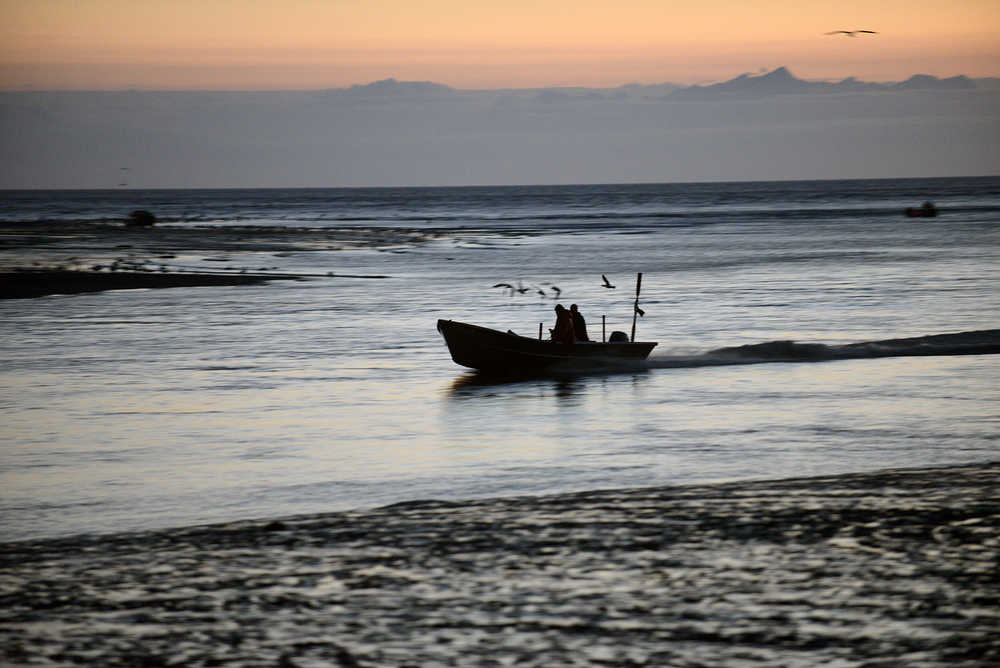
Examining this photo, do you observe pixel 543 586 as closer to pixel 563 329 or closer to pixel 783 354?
pixel 563 329

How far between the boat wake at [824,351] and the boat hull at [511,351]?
204cm

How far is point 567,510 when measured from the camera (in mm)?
12914

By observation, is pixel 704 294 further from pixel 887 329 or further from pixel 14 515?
pixel 14 515

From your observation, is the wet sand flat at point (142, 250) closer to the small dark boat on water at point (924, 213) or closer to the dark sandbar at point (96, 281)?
the dark sandbar at point (96, 281)

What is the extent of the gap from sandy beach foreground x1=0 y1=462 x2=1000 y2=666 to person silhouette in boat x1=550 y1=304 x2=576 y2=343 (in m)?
12.0

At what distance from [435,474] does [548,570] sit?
16.8 feet

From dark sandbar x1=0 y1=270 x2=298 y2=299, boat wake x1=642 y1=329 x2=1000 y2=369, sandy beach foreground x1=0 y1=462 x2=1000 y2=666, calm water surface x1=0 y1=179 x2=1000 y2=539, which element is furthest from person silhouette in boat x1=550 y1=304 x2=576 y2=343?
dark sandbar x1=0 y1=270 x2=298 y2=299

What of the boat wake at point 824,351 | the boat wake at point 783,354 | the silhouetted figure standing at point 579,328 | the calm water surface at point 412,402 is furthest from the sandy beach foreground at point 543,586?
the boat wake at point 824,351

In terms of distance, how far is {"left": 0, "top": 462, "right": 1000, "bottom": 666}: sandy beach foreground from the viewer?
28.4ft

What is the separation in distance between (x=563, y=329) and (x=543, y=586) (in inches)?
610

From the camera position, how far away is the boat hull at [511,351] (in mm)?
25422

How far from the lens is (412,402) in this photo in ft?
72.0

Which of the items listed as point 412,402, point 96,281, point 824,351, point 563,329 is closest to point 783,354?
point 824,351

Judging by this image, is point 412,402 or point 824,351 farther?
point 824,351
